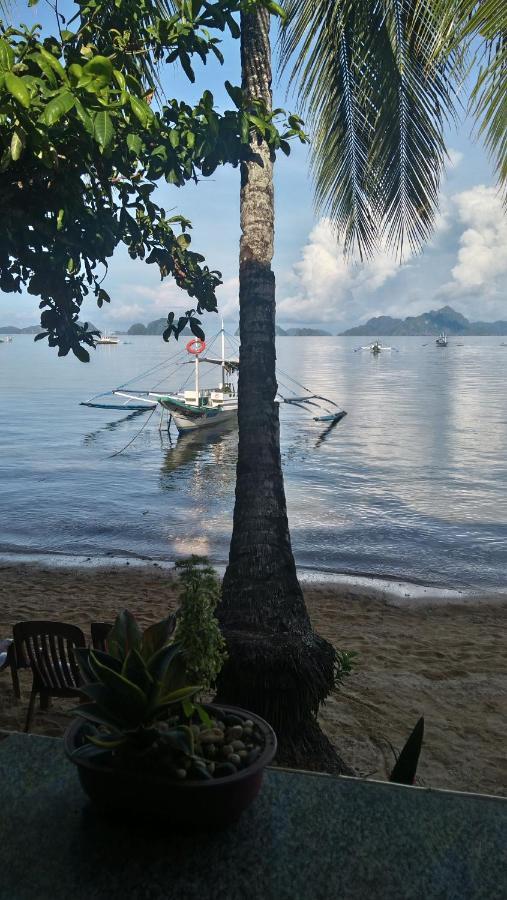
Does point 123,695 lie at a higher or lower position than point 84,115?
lower

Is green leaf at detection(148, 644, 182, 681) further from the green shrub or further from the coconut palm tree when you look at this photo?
the coconut palm tree

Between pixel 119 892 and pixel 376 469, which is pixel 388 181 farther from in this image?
pixel 376 469

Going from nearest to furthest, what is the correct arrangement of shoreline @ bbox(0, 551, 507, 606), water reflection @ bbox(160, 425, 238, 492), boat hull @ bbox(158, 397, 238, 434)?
shoreline @ bbox(0, 551, 507, 606) → water reflection @ bbox(160, 425, 238, 492) → boat hull @ bbox(158, 397, 238, 434)

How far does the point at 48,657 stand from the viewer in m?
6.28

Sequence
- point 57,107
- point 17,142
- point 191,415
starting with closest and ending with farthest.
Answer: point 57,107 → point 17,142 → point 191,415

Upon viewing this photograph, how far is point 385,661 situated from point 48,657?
4.77 m

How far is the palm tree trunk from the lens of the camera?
17.6ft

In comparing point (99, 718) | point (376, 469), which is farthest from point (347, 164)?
point (376, 469)

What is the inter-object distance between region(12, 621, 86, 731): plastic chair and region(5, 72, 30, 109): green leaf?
13.8 feet

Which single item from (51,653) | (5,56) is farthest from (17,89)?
(51,653)

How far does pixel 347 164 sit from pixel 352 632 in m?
6.58

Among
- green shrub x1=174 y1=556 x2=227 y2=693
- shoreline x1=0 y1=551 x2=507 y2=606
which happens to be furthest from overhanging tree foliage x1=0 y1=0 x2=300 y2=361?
shoreline x1=0 y1=551 x2=507 y2=606

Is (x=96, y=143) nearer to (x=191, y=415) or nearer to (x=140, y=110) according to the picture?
(x=140, y=110)

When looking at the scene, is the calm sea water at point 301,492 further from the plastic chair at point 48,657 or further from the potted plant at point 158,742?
the potted plant at point 158,742
